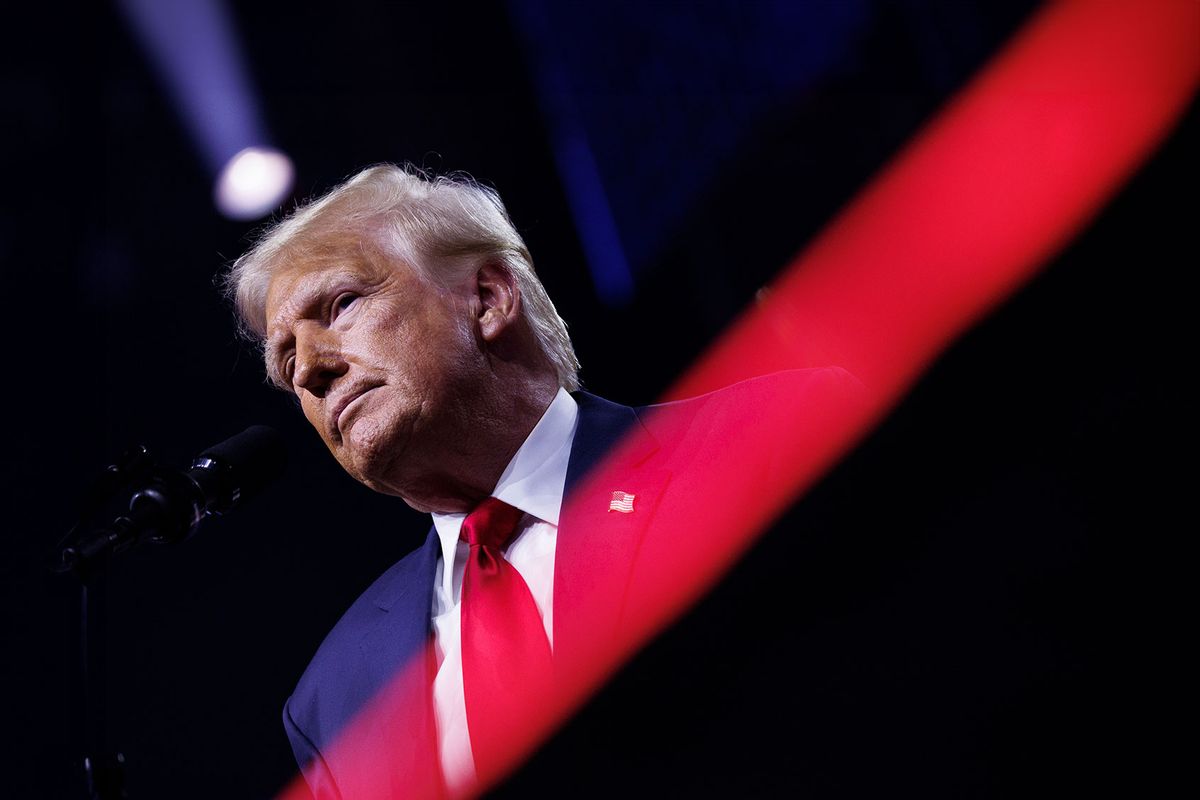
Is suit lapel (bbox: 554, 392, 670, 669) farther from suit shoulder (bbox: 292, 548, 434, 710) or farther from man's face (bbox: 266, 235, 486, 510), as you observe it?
suit shoulder (bbox: 292, 548, 434, 710)

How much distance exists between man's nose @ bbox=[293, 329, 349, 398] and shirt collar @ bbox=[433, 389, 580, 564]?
354 millimetres

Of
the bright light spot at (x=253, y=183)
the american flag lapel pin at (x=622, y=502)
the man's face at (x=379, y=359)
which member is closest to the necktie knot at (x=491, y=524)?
the man's face at (x=379, y=359)

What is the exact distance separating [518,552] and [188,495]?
58cm

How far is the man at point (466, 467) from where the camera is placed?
65.8 inches

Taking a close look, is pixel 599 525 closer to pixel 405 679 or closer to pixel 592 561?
pixel 592 561

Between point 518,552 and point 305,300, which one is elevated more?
point 305,300

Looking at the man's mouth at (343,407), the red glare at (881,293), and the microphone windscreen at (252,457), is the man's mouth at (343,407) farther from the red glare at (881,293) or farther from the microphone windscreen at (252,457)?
the red glare at (881,293)

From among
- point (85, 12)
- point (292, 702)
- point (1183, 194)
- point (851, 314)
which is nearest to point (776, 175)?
point (851, 314)

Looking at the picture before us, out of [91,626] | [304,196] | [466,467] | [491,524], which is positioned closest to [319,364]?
[466,467]

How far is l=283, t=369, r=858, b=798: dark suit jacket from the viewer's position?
1.65 metres

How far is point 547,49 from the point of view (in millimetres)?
2385

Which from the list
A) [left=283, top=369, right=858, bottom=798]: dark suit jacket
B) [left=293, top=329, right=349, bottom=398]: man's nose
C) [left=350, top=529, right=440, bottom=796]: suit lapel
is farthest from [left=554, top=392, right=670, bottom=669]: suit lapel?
[left=293, top=329, right=349, bottom=398]: man's nose

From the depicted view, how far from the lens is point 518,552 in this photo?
1.88 m

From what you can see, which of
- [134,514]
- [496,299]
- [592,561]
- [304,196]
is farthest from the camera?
[304,196]
